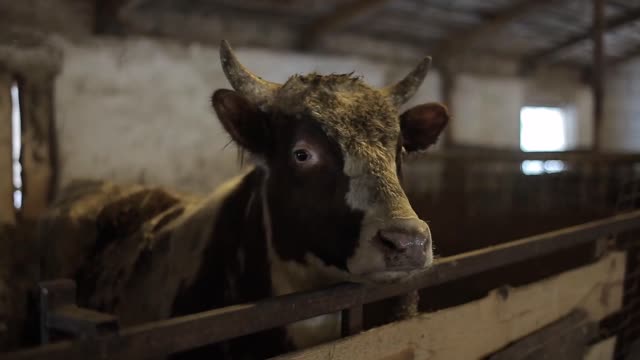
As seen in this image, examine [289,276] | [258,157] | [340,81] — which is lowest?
[289,276]

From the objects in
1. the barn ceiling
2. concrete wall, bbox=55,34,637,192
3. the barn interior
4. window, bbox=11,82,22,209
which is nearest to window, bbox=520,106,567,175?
the barn ceiling

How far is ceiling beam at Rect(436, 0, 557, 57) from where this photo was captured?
8.14 m

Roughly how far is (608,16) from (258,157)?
8755 millimetres

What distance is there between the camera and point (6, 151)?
16.6 ft

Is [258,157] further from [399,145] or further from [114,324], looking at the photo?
[114,324]

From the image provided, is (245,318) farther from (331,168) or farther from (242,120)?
(242,120)

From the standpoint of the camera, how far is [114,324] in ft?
4.05

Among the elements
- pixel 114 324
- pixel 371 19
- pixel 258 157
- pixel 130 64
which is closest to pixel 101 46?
pixel 130 64

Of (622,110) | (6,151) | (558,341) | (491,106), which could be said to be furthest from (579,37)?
(558,341)

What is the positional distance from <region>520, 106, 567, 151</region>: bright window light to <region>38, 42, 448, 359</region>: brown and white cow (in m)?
10.6

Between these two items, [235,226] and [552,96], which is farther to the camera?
[552,96]

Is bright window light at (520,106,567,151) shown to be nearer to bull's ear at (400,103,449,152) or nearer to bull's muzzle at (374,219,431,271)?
bull's ear at (400,103,449,152)

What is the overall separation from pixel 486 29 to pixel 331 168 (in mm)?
7148

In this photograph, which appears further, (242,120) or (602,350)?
(602,350)
